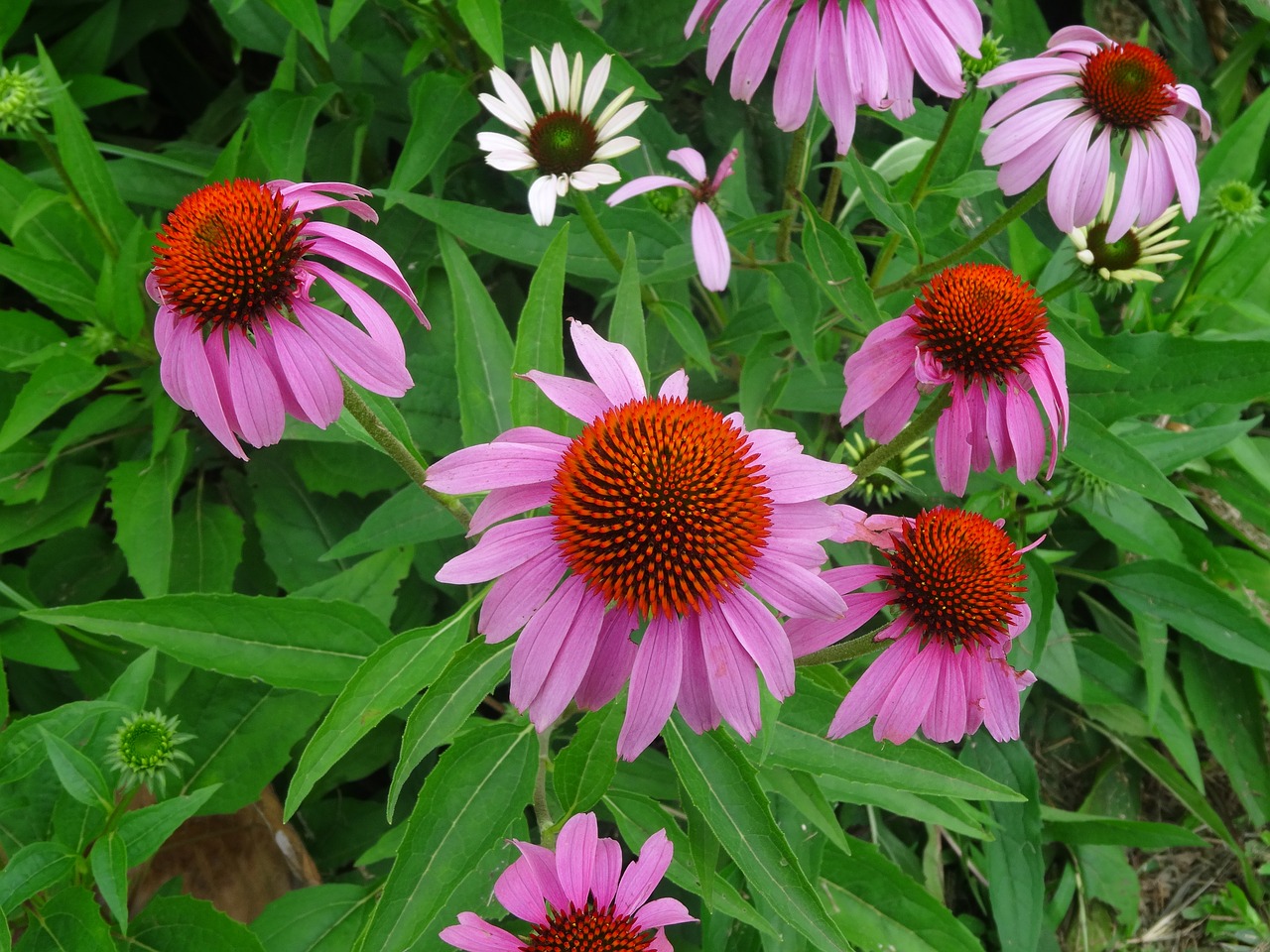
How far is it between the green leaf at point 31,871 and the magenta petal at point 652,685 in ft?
2.81

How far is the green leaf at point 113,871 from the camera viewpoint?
1.23 m

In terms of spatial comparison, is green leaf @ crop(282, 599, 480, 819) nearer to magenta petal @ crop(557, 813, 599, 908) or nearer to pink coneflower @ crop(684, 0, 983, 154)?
magenta petal @ crop(557, 813, 599, 908)

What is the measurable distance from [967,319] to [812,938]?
2.46ft

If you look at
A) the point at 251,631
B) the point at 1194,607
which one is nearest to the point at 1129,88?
the point at 1194,607

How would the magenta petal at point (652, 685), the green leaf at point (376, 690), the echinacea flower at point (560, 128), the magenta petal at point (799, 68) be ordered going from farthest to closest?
1. the echinacea flower at point (560, 128)
2. the magenta petal at point (799, 68)
3. the green leaf at point (376, 690)
4. the magenta petal at point (652, 685)

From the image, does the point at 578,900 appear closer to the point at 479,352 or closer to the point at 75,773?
the point at 75,773

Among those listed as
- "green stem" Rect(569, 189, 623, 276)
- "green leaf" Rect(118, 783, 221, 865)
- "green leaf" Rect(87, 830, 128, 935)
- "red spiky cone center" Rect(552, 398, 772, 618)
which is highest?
"green stem" Rect(569, 189, 623, 276)

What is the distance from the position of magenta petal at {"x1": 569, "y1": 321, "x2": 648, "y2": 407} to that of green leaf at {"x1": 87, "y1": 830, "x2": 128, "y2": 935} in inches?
34.0

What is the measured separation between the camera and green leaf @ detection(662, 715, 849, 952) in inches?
43.7

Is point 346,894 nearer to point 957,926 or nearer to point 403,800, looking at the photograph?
point 403,800

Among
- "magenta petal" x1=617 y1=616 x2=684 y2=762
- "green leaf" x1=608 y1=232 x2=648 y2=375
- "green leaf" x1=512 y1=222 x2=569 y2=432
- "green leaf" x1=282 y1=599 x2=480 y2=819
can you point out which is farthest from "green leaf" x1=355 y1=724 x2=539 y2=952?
"green leaf" x1=608 y1=232 x2=648 y2=375

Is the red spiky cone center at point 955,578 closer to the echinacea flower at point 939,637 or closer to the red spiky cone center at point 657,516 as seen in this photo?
the echinacea flower at point 939,637

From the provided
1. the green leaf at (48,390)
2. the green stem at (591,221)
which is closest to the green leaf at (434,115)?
the green stem at (591,221)

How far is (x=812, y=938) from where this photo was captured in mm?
1104
